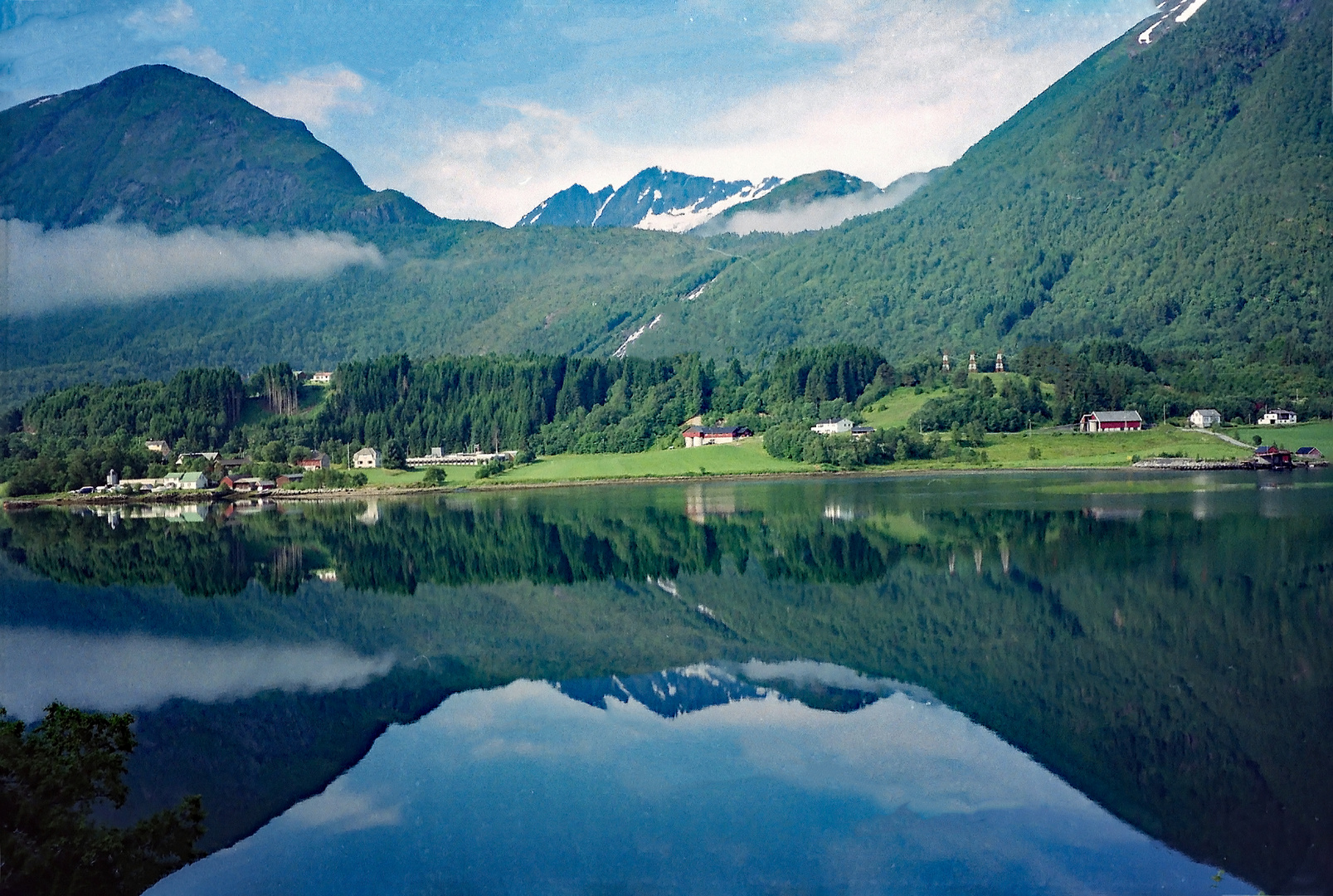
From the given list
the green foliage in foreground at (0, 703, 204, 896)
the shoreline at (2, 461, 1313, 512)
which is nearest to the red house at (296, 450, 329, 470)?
the shoreline at (2, 461, 1313, 512)

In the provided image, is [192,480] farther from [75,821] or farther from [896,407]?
[75,821]

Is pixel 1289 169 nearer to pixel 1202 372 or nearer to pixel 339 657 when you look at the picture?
pixel 1202 372

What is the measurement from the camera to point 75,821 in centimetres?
1466

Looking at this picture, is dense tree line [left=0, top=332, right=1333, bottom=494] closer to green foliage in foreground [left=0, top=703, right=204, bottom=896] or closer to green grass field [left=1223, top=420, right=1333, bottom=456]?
green grass field [left=1223, top=420, right=1333, bottom=456]

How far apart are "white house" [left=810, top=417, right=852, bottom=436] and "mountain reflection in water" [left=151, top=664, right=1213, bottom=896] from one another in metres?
87.2

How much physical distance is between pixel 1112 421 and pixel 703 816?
9306cm

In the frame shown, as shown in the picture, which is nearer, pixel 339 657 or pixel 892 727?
pixel 892 727

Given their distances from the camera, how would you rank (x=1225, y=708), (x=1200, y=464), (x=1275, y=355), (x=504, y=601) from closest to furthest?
(x=1225, y=708) → (x=504, y=601) → (x=1200, y=464) → (x=1275, y=355)

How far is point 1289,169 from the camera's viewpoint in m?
175

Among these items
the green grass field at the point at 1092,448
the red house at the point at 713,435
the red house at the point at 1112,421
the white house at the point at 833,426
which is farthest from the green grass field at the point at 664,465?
Result: the red house at the point at 1112,421

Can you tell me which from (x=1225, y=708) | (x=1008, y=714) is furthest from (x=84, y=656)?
(x=1225, y=708)

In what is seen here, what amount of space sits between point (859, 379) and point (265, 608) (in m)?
98.0

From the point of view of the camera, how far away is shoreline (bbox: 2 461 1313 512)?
293ft

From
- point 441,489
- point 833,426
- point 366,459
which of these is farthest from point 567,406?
point 441,489
